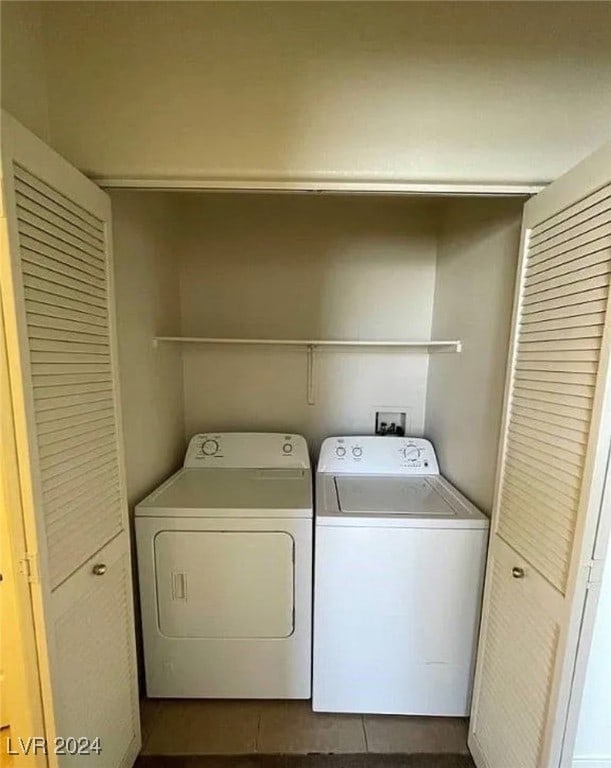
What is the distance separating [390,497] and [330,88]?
164 cm

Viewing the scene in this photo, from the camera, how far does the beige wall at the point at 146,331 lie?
5.65 feet

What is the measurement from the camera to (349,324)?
98.3 inches

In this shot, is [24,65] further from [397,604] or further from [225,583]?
[397,604]

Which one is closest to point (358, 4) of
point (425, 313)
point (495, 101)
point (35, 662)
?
point (495, 101)

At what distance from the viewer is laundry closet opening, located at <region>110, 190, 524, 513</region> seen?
7.35 ft

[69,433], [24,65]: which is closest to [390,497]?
[69,433]

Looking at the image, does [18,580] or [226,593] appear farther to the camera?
[226,593]

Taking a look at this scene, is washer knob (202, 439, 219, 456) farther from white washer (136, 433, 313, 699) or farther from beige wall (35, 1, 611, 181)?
beige wall (35, 1, 611, 181)

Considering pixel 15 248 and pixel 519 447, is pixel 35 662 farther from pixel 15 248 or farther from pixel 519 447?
pixel 519 447

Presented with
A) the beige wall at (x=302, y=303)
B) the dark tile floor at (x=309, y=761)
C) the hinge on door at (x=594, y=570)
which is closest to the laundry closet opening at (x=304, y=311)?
the beige wall at (x=302, y=303)

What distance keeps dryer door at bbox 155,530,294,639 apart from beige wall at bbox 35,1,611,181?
4.73 feet

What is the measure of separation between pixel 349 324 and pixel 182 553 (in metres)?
1.59

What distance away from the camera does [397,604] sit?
67.2 inches

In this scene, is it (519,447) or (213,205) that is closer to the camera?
(519,447)
